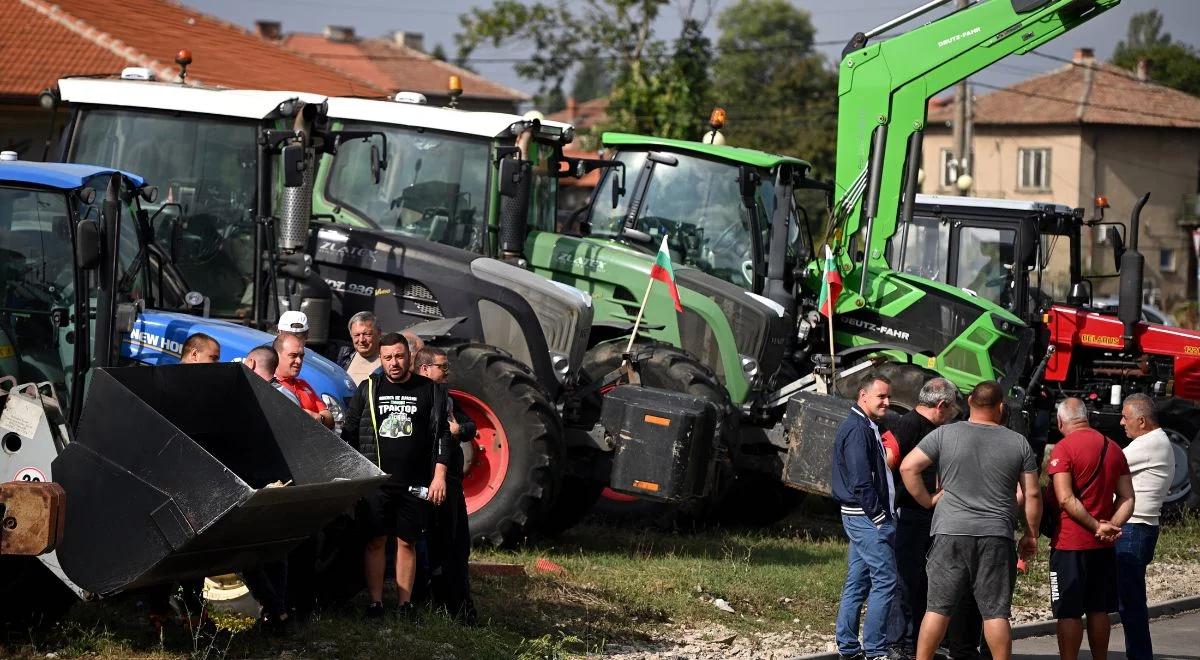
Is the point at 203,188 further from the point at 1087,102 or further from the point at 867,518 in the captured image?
the point at 1087,102

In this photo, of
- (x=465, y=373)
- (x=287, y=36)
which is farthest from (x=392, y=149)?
(x=287, y=36)

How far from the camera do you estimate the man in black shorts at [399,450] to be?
29.0ft

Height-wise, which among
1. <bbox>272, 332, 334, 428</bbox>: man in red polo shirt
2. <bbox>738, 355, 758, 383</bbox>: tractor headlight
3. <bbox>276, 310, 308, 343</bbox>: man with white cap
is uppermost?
<bbox>276, 310, 308, 343</bbox>: man with white cap

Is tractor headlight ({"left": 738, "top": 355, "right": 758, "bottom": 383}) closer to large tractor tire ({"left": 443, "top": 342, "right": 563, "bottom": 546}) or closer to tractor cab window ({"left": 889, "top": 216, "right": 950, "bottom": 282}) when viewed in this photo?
A: large tractor tire ({"left": 443, "top": 342, "right": 563, "bottom": 546})

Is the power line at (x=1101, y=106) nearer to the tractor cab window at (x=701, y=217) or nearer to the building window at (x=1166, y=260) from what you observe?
the building window at (x=1166, y=260)

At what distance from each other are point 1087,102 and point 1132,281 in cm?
4454

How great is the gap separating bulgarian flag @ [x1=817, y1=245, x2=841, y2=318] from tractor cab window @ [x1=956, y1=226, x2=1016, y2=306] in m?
2.26

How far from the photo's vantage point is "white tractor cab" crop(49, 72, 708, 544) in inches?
445

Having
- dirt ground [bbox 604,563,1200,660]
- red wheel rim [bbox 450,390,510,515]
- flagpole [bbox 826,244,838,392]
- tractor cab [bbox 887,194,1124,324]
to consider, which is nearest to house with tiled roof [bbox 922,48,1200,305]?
tractor cab [bbox 887,194,1124,324]

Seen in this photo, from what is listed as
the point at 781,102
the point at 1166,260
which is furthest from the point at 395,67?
the point at 1166,260

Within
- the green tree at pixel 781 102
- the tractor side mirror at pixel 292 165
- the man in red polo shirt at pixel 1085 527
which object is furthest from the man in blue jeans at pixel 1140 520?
the green tree at pixel 781 102

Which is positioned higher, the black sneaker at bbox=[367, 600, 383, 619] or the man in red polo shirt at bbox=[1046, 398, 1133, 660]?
the man in red polo shirt at bbox=[1046, 398, 1133, 660]

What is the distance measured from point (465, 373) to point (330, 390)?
1600 mm

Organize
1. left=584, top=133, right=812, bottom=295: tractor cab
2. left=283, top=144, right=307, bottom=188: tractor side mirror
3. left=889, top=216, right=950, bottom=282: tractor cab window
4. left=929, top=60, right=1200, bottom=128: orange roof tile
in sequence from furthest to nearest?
left=929, top=60, right=1200, bottom=128: orange roof tile, left=889, top=216, right=950, bottom=282: tractor cab window, left=584, top=133, right=812, bottom=295: tractor cab, left=283, top=144, right=307, bottom=188: tractor side mirror
